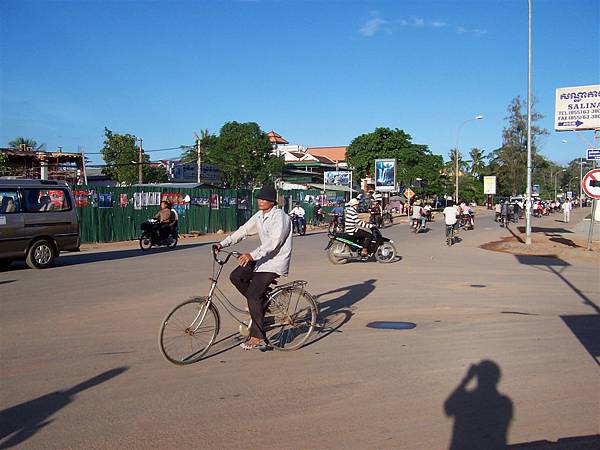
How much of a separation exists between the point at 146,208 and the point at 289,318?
2084 centimetres

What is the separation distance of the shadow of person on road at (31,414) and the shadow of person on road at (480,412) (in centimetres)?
299

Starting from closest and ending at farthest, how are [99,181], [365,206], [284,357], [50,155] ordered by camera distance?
[284,357] → [50,155] → [365,206] → [99,181]

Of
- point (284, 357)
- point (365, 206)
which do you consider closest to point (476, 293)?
point (284, 357)

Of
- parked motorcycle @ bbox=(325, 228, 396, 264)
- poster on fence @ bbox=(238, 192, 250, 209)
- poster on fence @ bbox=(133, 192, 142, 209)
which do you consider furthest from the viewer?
poster on fence @ bbox=(238, 192, 250, 209)

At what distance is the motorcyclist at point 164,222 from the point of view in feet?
66.6

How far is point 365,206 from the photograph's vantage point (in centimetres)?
3459

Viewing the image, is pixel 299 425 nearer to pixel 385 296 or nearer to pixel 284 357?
pixel 284 357

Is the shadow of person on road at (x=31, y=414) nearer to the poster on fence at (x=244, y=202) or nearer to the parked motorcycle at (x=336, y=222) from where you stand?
the parked motorcycle at (x=336, y=222)

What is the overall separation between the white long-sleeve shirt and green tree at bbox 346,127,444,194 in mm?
57945

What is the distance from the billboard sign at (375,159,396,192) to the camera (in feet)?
174

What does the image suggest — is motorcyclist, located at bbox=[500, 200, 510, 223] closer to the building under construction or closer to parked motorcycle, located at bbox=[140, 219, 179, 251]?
parked motorcycle, located at bbox=[140, 219, 179, 251]

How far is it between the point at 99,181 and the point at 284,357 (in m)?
50.0

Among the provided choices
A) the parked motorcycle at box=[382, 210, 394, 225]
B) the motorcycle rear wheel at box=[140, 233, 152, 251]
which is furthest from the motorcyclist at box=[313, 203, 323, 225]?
the motorcycle rear wheel at box=[140, 233, 152, 251]

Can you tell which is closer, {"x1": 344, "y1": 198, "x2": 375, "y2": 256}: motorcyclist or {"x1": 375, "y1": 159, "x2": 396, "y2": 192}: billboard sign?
{"x1": 344, "y1": 198, "x2": 375, "y2": 256}: motorcyclist
